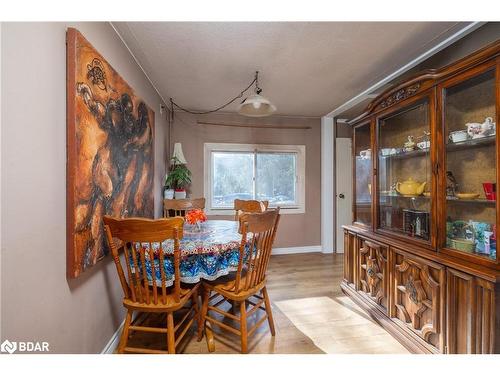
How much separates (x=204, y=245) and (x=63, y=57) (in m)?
1.27

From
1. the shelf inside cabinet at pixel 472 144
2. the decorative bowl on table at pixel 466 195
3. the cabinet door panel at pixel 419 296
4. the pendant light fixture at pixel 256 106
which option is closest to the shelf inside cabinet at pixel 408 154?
the shelf inside cabinet at pixel 472 144

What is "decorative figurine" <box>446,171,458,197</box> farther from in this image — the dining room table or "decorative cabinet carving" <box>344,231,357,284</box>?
the dining room table

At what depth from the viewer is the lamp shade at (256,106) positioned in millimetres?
2131

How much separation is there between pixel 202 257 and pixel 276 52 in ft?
6.08

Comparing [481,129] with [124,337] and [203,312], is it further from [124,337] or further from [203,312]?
[124,337]

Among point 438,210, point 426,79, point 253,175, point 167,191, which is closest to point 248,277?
point 438,210

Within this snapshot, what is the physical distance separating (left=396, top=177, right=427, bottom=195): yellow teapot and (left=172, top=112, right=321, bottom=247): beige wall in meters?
2.10

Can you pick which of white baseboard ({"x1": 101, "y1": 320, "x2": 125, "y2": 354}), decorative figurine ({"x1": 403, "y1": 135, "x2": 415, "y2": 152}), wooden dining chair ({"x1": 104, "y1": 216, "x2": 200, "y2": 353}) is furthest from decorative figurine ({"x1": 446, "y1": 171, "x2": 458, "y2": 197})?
white baseboard ({"x1": 101, "y1": 320, "x2": 125, "y2": 354})

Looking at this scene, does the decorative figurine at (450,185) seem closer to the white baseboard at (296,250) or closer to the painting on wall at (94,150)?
the painting on wall at (94,150)

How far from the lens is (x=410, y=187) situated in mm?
1903

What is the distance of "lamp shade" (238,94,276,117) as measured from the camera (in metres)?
2.13

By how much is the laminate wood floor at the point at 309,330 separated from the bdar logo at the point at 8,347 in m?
0.99
